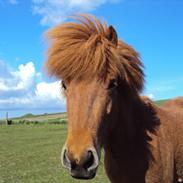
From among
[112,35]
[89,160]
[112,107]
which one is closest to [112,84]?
[112,107]

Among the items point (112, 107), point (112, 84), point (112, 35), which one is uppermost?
point (112, 35)

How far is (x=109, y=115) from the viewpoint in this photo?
164 inches

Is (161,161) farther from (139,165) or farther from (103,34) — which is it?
(103,34)

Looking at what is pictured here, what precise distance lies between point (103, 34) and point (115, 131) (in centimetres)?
118

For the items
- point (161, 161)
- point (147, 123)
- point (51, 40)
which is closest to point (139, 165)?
point (161, 161)

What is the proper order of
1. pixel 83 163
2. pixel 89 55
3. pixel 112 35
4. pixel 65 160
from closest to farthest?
pixel 83 163 → pixel 65 160 → pixel 89 55 → pixel 112 35

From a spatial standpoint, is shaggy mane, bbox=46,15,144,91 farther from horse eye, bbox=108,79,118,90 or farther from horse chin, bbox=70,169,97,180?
horse chin, bbox=70,169,97,180

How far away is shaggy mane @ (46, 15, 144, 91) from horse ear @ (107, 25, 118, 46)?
17 mm

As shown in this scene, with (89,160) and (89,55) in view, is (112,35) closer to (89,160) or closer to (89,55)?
(89,55)

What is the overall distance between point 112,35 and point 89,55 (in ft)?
1.62

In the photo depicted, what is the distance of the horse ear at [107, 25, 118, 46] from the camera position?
14.7 feet

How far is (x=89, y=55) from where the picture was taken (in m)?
4.18

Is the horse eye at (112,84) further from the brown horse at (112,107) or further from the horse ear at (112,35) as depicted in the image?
the horse ear at (112,35)

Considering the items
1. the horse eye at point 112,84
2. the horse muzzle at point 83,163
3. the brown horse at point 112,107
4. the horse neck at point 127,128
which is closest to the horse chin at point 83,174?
the horse muzzle at point 83,163
